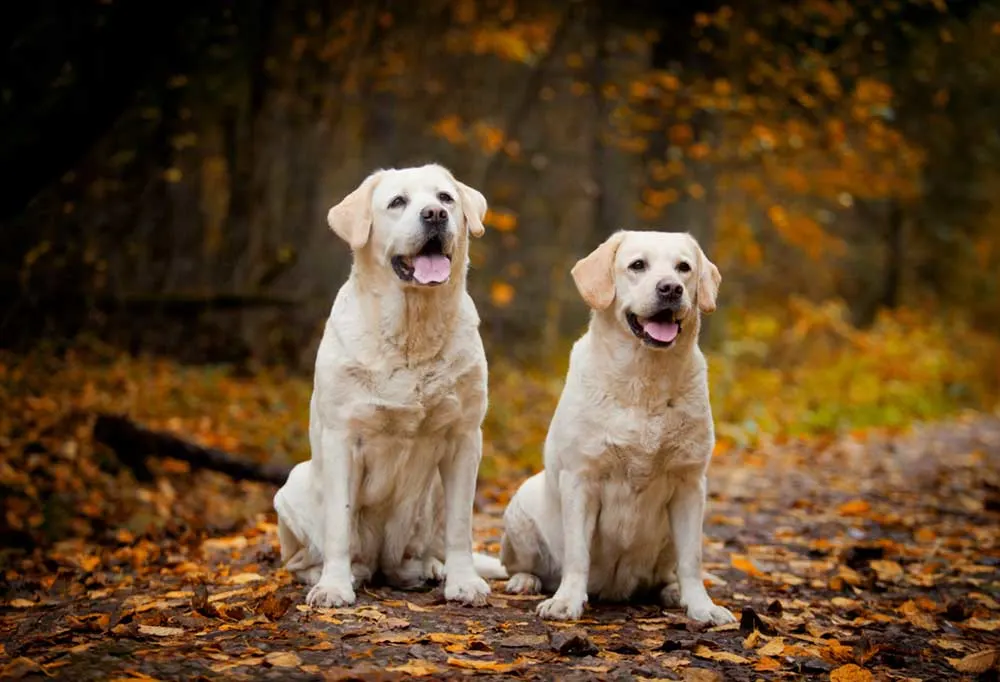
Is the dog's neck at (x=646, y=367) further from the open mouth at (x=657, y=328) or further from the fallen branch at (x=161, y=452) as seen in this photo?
the fallen branch at (x=161, y=452)

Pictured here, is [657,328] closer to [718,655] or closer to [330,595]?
[718,655]

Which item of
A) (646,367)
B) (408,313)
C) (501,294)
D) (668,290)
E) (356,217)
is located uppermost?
(356,217)

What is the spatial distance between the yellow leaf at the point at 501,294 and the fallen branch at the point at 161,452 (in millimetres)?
4848

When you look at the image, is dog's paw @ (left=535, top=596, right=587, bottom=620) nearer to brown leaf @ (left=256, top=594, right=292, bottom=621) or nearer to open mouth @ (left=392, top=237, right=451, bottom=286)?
brown leaf @ (left=256, top=594, right=292, bottom=621)

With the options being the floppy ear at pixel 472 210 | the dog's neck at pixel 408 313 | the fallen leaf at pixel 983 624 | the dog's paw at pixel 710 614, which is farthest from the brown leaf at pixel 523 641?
the fallen leaf at pixel 983 624

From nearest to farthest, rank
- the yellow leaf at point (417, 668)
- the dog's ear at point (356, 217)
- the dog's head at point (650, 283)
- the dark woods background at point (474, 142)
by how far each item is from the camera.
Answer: the yellow leaf at point (417, 668) → the dog's head at point (650, 283) → the dog's ear at point (356, 217) → the dark woods background at point (474, 142)

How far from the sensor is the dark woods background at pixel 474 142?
949 centimetres

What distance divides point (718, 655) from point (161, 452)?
4.94 m

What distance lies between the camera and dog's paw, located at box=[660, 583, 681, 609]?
14.7 ft

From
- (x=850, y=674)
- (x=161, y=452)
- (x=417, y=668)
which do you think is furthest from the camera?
(x=161, y=452)

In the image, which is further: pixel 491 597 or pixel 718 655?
pixel 491 597

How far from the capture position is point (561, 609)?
4.11 meters

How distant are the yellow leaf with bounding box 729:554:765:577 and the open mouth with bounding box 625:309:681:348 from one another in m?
1.88

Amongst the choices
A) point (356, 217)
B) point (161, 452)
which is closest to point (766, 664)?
point (356, 217)
